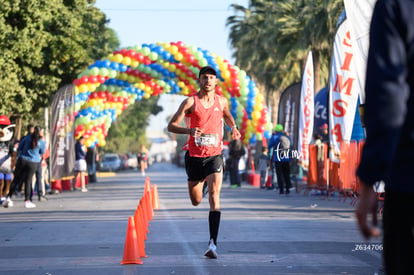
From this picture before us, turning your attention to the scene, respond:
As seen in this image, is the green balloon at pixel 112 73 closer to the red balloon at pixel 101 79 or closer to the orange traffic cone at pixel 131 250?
the red balloon at pixel 101 79

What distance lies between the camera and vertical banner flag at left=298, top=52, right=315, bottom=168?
22.7 m

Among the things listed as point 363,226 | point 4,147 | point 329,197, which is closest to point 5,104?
point 4,147

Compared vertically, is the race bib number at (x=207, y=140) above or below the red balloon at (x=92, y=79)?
below

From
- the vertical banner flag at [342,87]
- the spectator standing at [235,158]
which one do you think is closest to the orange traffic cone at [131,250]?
the vertical banner flag at [342,87]

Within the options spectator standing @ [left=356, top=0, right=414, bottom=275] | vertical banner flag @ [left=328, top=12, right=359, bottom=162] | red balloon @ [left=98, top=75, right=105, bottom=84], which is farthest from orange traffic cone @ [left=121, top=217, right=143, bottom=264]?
red balloon @ [left=98, top=75, right=105, bottom=84]

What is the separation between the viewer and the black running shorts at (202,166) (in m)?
8.91

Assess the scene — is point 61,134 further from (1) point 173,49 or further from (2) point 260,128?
(2) point 260,128

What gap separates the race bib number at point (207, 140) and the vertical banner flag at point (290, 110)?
16.5 m

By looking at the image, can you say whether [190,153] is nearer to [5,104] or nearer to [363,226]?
[363,226]

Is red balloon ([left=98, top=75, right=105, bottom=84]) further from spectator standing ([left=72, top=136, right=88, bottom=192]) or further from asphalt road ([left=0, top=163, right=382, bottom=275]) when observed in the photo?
asphalt road ([left=0, top=163, right=382, bottom=275])

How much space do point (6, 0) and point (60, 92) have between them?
5.11 m

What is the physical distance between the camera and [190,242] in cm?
1012

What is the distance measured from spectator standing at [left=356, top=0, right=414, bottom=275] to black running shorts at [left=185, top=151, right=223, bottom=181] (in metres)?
5.78

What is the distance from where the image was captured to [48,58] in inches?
1276
